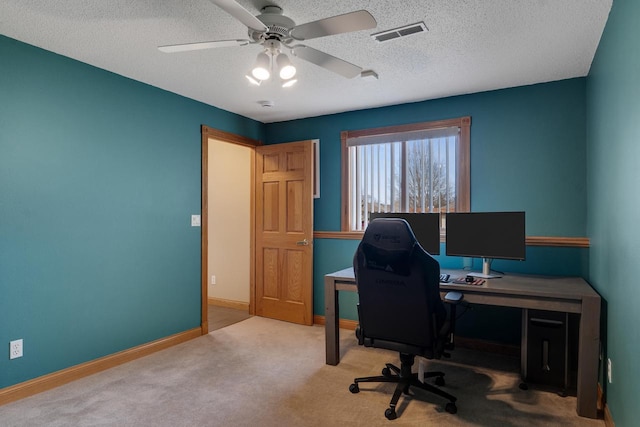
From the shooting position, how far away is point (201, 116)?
3867 mm

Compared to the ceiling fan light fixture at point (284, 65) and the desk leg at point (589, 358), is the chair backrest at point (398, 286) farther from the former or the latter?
the ceiling fan light fixture at point (284, 65)

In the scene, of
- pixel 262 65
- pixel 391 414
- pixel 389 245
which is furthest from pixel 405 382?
pixel 262 65

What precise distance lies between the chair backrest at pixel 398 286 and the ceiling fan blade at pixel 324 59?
38.6 inches

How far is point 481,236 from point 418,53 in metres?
1.51

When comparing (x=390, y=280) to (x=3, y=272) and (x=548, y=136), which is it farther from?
(x=3, y=272)

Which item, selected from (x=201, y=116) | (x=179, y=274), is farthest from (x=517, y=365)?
(x=201, y=116)

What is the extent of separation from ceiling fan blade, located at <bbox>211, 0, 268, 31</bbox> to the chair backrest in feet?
4.13

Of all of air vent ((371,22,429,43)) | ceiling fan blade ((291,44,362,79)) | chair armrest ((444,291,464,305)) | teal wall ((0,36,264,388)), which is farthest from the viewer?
teal wall ((0,36,264,388))

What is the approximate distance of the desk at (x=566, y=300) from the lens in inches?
88.1

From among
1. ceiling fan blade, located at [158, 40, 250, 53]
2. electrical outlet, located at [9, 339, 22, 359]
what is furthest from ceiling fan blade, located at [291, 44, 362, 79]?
electrical outlet, located at [9, 339, 22, 359]

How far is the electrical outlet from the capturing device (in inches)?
96.3

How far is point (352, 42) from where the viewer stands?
8.21 feet

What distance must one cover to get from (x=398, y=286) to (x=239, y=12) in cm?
168

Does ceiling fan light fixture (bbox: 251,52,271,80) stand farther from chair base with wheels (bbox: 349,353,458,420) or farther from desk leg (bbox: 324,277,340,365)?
chair base with wheels (bbox: 349,353,458,420)
